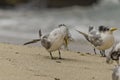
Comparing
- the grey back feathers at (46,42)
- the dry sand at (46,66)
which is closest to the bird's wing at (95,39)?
the dry sand at (46,66)

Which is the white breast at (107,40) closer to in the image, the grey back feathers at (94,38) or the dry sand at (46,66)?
the grey back feathers at (94,38)

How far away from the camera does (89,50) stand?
8.95 m

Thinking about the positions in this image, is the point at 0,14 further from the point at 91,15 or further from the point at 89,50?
the point at 89,50

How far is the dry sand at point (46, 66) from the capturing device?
5683 mm

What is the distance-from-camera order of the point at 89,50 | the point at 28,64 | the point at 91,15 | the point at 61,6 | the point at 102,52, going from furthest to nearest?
the point at 61,6 → the point at 91,15 → the point at 89,50 → the point at 102,52 → the point at 28,64

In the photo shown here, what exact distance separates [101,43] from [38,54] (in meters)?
0.99

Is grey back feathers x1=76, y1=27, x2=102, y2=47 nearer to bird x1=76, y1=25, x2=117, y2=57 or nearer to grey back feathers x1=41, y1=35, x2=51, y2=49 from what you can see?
bird x1=76, y1=25, x2=117, y2=57

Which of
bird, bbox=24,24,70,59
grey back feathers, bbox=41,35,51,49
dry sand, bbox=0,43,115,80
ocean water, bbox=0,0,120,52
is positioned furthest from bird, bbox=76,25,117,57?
ocean water, bbox=0,0,120,52

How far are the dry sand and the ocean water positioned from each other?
4.01m

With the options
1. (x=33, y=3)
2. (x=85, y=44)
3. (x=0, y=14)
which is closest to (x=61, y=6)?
(x=33, y=3)

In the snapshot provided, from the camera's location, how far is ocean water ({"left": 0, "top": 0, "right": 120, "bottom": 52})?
14750 millimetres

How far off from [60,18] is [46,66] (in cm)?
1235

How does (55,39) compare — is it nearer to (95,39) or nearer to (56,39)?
(56,39)

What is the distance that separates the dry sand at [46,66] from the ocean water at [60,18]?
4.01m
